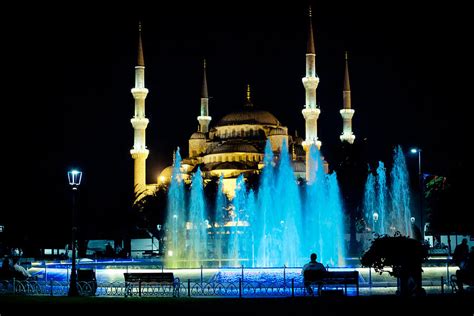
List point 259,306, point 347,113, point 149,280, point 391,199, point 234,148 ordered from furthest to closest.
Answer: point 234,148
point 347,113
point 391,199
point 149,280
point 259,306

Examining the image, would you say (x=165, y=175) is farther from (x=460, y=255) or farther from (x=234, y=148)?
(x=460, y=255)

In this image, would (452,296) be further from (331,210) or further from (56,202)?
(56,202)

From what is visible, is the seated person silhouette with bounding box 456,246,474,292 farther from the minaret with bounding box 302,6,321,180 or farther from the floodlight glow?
the minaret with bounding box 302,6,321,180

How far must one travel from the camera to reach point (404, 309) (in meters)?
13.3

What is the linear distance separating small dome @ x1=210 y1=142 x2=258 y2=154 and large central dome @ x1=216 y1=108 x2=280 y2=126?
4.40 metres

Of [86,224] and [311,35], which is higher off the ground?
[311,35]

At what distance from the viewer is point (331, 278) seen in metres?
17.6

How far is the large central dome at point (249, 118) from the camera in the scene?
82562 mm

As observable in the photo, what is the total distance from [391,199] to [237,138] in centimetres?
3645

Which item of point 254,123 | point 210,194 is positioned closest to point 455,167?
point 210,194

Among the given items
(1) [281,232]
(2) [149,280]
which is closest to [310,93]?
(1) [281,232]

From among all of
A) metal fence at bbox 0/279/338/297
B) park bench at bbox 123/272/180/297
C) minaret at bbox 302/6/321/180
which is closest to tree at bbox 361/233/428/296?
metal fence at bbox 0/279/338/297

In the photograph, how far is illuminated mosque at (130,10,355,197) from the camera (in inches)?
2489

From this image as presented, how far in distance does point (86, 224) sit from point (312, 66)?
1831cm
